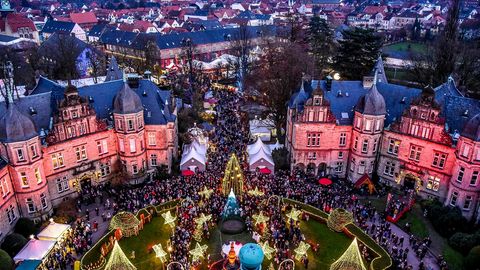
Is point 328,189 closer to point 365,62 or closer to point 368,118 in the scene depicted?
point 368,118

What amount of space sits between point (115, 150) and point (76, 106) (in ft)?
27.4

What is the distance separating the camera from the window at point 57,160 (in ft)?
155

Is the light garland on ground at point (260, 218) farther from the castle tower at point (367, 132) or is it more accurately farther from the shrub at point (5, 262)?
the shrub at point (5, 262)

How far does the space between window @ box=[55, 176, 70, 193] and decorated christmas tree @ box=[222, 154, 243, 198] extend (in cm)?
2039

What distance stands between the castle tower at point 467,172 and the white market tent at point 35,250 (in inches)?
1757

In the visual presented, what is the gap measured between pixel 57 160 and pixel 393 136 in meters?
43.4

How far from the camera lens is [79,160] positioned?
49656 mm

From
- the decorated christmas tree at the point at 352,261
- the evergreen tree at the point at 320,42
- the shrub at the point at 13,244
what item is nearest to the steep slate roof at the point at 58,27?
the evergreen tree at the point at 320,42

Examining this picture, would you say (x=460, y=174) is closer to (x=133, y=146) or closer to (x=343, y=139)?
(x=343, y=139)

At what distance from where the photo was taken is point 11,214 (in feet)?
137

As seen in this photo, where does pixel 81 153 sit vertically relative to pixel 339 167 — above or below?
above

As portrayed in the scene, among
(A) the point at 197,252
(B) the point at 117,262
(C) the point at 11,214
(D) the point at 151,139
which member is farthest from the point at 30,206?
(A) the point at 197,252

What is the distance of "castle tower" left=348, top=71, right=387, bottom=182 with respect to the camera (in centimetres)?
5031

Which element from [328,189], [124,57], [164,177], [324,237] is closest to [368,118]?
[328,189]
